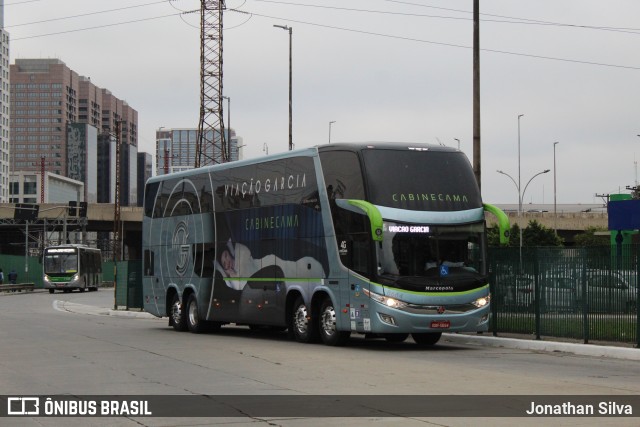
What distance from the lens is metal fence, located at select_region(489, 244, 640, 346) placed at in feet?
65.1

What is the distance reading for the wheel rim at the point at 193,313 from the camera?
27109 mm

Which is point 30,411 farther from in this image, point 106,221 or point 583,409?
point 106,221

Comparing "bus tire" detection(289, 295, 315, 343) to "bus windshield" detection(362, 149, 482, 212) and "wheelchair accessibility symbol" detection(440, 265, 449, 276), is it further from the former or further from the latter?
"bus windshield" detection(362, 149, 482, 212)

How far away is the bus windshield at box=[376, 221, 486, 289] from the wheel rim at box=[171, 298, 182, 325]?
971cm

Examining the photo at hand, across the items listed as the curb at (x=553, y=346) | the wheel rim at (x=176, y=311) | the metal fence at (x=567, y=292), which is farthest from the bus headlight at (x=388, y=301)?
the wheel rim at (x=176, y=311)

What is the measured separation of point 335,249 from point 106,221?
94985mm

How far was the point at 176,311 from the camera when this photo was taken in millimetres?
28297

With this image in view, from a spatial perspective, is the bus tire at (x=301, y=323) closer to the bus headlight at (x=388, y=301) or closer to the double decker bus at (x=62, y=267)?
the bus headlight at (x=388, y=301)

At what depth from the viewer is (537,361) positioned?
18.4 meters

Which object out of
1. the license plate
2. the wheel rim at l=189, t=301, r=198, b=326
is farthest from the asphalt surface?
the wheel rim at l=189, t=301, r=198, b=326

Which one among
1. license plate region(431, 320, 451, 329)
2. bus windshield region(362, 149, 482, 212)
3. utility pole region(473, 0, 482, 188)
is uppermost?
utility pole region(473, 0, 482, 188)

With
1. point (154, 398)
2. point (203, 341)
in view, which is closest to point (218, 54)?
point (203, 341)

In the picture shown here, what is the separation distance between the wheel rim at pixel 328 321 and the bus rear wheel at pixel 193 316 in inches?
245

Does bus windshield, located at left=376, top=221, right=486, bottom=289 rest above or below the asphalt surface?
above
